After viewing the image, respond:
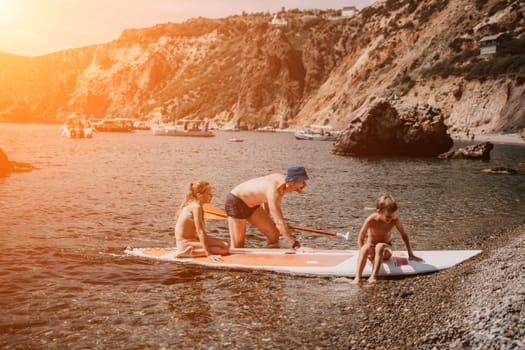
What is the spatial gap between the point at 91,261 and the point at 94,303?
3.02 meters

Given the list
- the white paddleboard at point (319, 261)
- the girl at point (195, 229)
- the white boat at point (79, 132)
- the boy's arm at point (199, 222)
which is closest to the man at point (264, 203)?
the white paddleboard at point (319, 261)

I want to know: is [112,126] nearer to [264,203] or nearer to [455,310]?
[264,203]

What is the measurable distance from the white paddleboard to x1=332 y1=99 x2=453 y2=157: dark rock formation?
1731 inches

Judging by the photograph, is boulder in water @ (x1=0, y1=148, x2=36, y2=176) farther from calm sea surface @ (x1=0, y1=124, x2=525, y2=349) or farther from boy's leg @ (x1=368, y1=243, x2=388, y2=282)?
boy's leg @ (x1=368, y1=243, x2=388, y2=282)

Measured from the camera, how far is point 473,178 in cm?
3055

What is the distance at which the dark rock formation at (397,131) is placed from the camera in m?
53.2

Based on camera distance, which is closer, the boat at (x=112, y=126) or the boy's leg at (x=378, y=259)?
the boy's leg at (x=378, y=259)

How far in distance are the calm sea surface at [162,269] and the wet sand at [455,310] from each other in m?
0.56

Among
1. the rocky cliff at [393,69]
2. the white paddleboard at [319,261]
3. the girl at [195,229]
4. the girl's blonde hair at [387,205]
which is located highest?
the rocky cliff at [393,69]

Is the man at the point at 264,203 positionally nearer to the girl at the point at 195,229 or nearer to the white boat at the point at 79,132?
the girl at the point at 195,229

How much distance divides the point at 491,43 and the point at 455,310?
298ft

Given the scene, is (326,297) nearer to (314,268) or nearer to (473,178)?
(314,268)

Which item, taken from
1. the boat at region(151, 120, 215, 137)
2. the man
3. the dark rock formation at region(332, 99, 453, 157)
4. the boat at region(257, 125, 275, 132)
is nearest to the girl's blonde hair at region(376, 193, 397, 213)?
the man

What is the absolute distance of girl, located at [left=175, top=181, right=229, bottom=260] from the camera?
10273 millimetres
